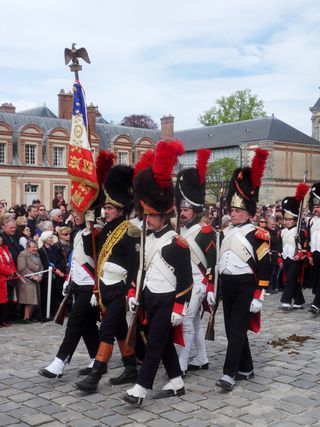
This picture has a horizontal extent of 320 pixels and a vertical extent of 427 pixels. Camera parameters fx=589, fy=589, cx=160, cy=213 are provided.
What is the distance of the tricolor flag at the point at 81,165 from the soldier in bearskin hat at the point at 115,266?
168 mm

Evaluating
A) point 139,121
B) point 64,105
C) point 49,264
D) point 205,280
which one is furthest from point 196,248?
point 139,121

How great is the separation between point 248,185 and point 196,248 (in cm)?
92

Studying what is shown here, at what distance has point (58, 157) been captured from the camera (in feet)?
134

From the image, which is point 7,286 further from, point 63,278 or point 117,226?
point 117,226

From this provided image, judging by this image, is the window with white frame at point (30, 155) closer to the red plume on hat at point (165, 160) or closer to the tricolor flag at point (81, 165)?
the tricolor flag at point (81, 165)

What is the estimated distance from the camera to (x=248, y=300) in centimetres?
603

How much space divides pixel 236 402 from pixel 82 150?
9.92 ft

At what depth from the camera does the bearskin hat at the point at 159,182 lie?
5562mm

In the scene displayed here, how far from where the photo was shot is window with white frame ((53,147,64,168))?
40.7 metres

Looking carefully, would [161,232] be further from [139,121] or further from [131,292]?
[139,121]

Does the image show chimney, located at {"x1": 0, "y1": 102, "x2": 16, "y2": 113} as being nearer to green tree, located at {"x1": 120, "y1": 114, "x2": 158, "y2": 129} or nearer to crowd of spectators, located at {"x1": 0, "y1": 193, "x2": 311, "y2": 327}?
green tree, located at {"x1": 120, "y1": 114, "x2": 158, "y2": 129}

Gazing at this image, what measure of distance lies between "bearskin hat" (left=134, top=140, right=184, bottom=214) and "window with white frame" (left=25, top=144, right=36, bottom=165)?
115 ft

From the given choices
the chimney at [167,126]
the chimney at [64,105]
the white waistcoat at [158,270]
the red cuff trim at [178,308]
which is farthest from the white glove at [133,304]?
the chimney at [167,126]

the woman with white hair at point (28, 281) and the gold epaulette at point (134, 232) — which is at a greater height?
the gold epaulette at point (134, 232)
